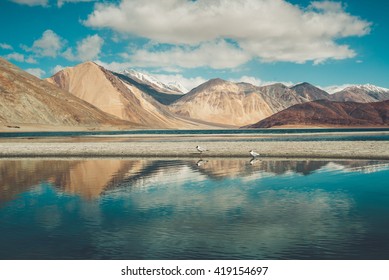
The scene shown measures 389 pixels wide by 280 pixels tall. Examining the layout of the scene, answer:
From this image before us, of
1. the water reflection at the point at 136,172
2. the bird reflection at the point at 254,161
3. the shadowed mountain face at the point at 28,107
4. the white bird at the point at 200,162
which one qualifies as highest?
the shadowed mountain face at the point at 28,107

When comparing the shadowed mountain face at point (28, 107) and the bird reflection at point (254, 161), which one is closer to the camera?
the bird reflection at point (254, 161)

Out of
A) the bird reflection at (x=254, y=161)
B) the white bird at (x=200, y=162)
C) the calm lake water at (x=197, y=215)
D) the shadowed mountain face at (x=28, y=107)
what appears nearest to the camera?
the calm lake water at (x=197, y=215)

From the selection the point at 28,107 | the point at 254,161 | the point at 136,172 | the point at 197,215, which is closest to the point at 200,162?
the point at 254,161

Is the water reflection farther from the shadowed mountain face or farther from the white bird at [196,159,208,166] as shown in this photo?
the shadowed mountain face

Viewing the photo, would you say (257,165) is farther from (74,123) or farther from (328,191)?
(74,123)

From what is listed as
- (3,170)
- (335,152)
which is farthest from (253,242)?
(335,152)

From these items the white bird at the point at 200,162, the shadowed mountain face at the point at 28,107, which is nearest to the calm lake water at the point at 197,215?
the white bird at the point at 200,162

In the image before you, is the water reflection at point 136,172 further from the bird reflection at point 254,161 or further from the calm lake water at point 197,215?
the calm lake water at point 197,215

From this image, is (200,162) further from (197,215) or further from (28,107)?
(28,107)
